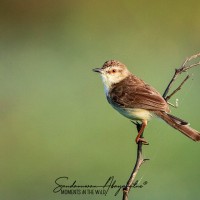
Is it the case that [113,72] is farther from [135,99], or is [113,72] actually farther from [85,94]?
[85,94]

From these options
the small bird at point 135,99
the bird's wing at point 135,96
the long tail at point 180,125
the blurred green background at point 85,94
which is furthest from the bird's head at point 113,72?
the blurred green background at point 85,94

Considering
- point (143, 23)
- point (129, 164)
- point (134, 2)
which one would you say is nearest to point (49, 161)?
point (129, 164)

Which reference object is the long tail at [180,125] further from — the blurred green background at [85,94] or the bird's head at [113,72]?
the blurred green background at [85,94]

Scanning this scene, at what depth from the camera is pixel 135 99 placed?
7.34 meters

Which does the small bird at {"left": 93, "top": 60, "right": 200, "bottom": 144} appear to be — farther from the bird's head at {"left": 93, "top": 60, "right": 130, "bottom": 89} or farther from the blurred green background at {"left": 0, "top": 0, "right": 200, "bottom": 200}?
the blurred green background at {"left": 0, "top": 0, "right": 200, "bottom": 200}

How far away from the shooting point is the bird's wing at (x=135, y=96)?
711 centimetres

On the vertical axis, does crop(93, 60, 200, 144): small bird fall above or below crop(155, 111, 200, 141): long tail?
above

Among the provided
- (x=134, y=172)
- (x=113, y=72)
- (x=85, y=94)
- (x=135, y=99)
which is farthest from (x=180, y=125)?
(x=85, y=94)

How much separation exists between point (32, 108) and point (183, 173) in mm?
3381

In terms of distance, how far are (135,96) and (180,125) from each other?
0.71 m

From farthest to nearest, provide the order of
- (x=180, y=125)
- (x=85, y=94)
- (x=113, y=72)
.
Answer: (x=85, y=94) → (x=113, y=72) → (x=180, y=125)

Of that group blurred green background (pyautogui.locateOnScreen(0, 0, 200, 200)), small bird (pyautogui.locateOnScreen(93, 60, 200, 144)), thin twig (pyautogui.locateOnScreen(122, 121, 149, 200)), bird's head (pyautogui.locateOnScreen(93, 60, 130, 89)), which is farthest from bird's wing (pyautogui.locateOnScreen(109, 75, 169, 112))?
blurred green background (pyautogui.locateOnScreen(0, 0, 200, 200))

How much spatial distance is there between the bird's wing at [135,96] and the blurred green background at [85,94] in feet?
5.06

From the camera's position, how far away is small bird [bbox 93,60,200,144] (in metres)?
6.99
